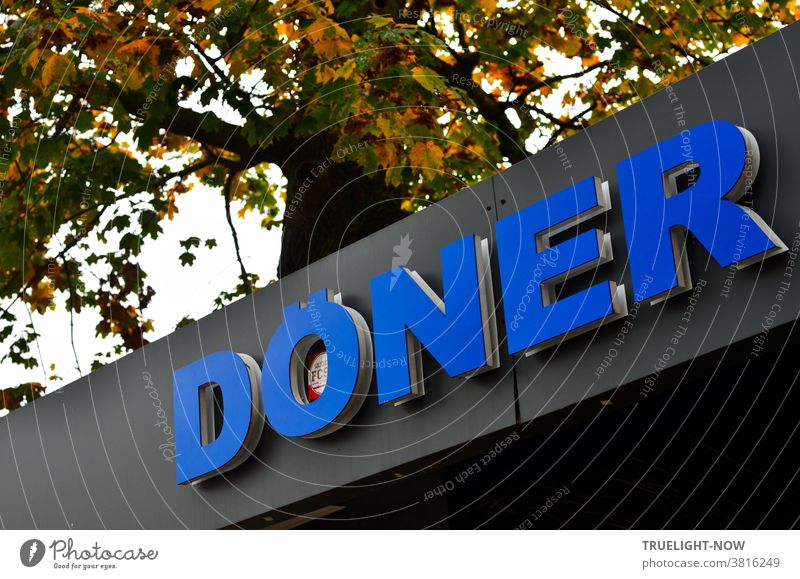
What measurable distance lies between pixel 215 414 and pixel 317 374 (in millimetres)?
1038

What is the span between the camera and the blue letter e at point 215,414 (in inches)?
266

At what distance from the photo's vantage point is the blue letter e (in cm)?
677

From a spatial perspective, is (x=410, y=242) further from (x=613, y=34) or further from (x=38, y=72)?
(x=613, y=34)

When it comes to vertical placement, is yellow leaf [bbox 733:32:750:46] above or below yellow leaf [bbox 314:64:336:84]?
above

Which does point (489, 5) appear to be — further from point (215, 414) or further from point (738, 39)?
point (215, 414)

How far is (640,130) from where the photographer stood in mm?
5293

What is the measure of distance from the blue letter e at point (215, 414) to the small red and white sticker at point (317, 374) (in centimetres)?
40

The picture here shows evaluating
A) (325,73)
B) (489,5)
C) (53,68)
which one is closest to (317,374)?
(325,73)

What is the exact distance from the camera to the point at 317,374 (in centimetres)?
653

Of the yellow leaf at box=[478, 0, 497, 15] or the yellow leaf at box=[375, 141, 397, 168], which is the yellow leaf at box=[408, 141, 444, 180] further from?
the yellow leaf at box=[478, 0, 497, 15]

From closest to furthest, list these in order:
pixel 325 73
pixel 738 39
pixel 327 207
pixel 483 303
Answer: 1. pixel 483 303
2. pixel 325 73
3. pixel 327 207
4. pixel 738 39

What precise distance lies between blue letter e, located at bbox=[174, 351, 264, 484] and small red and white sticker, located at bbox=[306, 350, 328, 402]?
15.8 inches

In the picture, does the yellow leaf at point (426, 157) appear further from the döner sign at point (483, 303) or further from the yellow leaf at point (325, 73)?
the döner sign at point (483, 303)

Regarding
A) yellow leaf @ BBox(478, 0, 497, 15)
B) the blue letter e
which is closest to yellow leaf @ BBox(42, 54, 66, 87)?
the blue letter e
